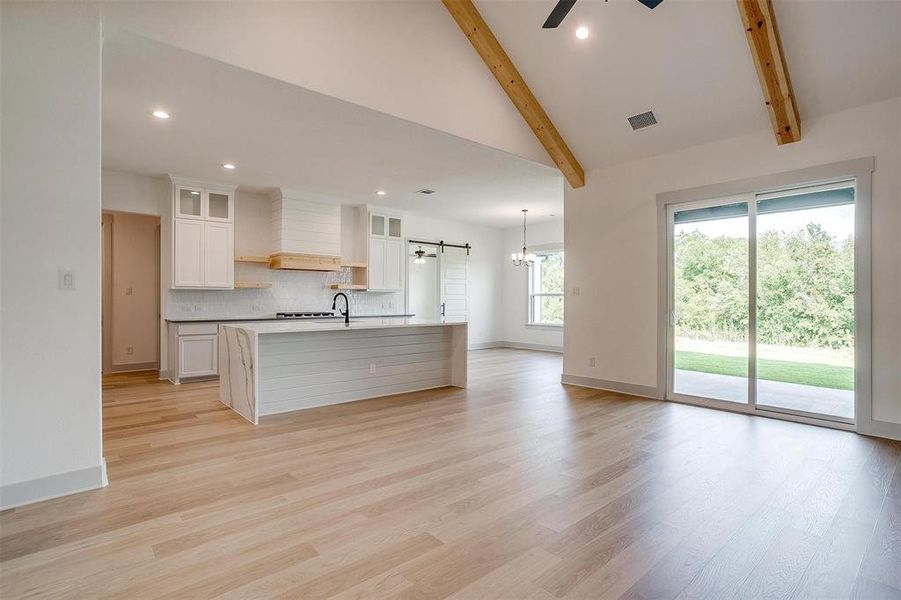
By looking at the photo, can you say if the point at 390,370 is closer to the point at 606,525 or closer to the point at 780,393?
the point at 606,525

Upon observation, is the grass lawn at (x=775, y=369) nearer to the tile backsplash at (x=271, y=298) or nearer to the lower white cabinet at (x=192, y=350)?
the tile backsplash at (x=271, y=298)

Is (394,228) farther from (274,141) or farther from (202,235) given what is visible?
(274,141)

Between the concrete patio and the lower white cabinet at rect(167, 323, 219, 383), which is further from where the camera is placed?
the lower white cabinet at rect(167, 323, 219, 383)

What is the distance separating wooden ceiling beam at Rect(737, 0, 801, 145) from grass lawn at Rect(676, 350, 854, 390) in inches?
87.5

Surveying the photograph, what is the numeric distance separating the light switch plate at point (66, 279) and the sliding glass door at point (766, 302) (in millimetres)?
5507

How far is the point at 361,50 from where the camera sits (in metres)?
3.91

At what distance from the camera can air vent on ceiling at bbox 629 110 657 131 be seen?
479cm

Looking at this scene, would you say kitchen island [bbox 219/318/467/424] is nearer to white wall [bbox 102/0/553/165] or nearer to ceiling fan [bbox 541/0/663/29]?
white wall [bbox 102/0/553/165]

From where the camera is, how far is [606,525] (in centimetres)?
229

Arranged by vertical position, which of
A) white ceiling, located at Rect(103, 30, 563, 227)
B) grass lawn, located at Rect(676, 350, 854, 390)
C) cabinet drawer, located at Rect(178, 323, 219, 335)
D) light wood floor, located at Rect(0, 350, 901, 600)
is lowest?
light wood floor, located at Rect(0, 350, 901, 600)

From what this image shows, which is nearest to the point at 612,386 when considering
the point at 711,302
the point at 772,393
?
the point at 711,302

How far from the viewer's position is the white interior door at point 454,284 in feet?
31.8

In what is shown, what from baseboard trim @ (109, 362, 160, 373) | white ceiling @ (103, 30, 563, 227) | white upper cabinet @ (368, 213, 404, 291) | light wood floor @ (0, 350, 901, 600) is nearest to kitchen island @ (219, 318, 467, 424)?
light wood floor @ (0, 350, 901, 600)

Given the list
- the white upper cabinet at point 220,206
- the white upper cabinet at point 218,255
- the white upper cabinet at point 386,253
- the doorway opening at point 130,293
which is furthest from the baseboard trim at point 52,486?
the white upper cabinet at point 386,253
